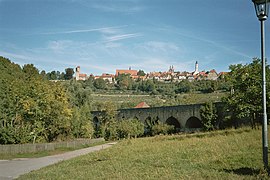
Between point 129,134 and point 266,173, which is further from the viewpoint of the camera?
point 129,134

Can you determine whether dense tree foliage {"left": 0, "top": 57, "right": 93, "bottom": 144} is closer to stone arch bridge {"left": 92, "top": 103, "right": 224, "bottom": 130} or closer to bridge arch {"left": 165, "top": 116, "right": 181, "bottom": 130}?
stone arch bridge {"left": 92, "top": 103, "right": 224, "bottom": 130}

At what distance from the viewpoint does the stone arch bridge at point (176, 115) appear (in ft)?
117

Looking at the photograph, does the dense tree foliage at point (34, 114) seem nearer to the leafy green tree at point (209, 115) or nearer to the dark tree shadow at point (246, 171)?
the leafy green tree at point (209, 115)

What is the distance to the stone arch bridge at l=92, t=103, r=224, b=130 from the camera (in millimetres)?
35656

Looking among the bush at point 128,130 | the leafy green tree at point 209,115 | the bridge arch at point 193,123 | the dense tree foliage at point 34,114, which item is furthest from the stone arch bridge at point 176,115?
the dense tree foliage at point 34,114

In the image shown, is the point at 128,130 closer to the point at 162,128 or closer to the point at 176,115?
the point at 162,128

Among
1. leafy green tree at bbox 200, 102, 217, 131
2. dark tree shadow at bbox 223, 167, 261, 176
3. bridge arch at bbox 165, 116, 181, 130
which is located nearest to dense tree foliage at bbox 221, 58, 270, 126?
leafy green tree at bbox 200, 102, 217, 131

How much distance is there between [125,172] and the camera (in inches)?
326

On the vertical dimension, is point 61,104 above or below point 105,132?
above

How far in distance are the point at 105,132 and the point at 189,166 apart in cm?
3151

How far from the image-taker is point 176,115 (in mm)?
38250

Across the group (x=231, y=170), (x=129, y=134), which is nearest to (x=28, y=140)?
(x=129, y=134)

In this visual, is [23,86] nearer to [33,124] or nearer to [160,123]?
[33,124]

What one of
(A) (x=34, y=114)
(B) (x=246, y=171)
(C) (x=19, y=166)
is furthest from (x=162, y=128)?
(B) (x=246, y=171)
